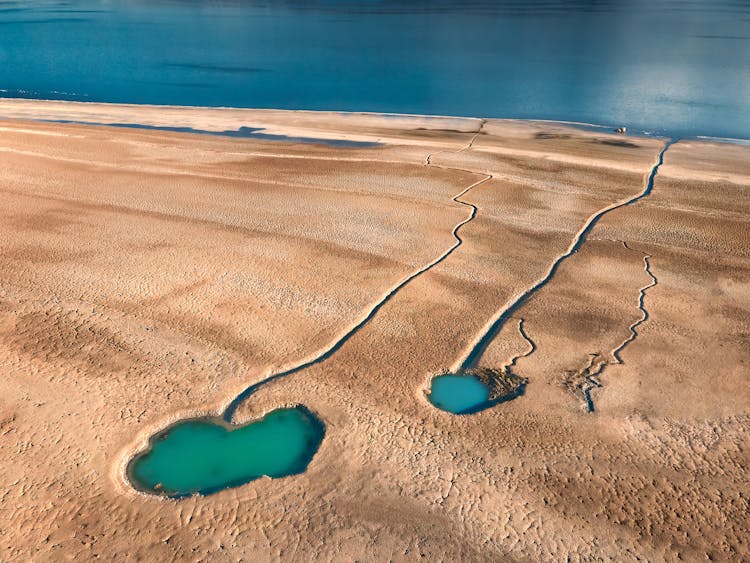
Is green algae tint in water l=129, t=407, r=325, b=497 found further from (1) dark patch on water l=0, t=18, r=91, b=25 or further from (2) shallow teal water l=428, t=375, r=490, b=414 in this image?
(1) dark patch on water l=0, t=18, r=91, b=25

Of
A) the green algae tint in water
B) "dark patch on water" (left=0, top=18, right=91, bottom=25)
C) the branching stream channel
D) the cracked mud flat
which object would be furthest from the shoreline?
"dark patch on water" (left=0, top=18, right=91, bottom=25)

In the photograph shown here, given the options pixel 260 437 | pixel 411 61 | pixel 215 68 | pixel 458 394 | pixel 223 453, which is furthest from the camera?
pixel 411 61

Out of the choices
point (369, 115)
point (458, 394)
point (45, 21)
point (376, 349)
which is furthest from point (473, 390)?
point (45, 21)

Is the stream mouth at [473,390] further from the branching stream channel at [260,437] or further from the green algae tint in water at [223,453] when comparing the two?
the green algae tint in water at [223,453]

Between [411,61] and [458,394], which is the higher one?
[411,61]

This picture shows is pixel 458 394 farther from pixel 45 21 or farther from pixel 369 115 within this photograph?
pixel 45 21

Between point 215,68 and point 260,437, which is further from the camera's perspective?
point 215,68

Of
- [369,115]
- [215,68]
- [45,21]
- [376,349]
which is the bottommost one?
[376,349]
